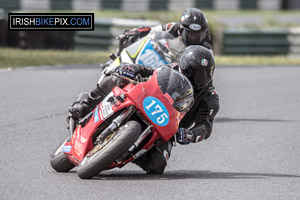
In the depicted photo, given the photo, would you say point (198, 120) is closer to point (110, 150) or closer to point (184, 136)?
point (184, 136)

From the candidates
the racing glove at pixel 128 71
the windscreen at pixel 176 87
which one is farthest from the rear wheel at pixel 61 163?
the windscreen at pixel 176 87

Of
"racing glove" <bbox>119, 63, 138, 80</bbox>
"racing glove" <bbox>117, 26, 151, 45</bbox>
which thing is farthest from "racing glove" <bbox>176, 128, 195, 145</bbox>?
"racing glove" <bbox>117, 26, 151, 45</bbox>

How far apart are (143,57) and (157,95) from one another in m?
2.54

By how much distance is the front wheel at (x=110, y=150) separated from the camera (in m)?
6.07

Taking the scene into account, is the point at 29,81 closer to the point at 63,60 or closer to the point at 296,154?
the point at 63,60

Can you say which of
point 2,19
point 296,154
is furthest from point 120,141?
point 2,19

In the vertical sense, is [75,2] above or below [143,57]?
below

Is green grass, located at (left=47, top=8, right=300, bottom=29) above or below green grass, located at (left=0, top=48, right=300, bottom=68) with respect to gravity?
below

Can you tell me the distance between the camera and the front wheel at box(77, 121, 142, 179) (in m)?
6.07

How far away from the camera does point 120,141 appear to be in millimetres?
6070

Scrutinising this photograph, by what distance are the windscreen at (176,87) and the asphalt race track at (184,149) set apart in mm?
626

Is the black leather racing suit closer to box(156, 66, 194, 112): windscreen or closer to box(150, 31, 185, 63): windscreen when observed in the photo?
box(156, 66, 194, 112): windscreen

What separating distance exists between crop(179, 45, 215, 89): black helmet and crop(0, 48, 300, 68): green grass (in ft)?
28.9

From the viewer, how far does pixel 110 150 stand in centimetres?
607
